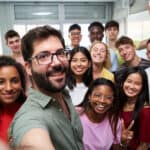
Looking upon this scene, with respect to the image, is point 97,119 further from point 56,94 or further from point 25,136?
point 25,136

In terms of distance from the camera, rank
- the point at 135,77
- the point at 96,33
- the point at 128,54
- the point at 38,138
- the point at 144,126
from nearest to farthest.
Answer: the point at 38,138 < the point at 144,126 < the point at 135,77 < the point at 128,54 < the point at 96,33

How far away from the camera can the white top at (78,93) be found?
6.70 ft

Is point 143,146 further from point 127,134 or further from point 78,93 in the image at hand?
point 78,93

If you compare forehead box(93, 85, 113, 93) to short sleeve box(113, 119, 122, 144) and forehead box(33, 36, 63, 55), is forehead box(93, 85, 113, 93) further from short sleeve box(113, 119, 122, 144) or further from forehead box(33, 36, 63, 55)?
forehead box(33, 36, 63, 55)

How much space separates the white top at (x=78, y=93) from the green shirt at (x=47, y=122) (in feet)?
3.15

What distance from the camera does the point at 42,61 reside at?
93 centimetres

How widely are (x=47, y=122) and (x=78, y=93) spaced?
1194mm

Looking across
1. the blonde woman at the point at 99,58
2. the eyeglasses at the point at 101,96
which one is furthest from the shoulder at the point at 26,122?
the blonde woman at the point at 99,58

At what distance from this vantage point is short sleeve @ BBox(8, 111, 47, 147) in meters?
0.80


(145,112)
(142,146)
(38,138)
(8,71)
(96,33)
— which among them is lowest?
(142,146)

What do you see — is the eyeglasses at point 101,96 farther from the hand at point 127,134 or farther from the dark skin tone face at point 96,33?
the dark skin tone face at point 96,33

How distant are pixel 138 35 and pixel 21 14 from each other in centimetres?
300

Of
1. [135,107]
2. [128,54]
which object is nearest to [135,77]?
[135,107]

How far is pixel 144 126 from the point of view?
75.0 inches
